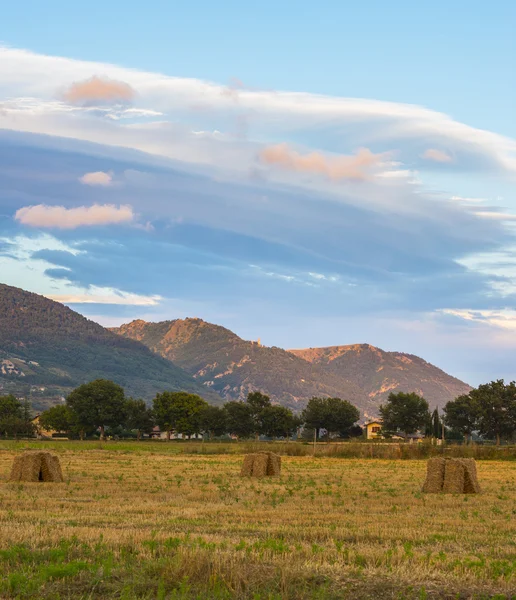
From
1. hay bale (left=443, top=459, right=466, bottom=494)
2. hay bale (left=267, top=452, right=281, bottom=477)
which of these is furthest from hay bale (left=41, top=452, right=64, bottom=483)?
hay bale (left=443, top=459, right=466, bottom=494)

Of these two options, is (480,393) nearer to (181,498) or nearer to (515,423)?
(515,423)

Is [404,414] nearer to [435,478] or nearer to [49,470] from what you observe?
[435,478]

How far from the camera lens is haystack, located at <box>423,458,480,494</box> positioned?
33.5 meters

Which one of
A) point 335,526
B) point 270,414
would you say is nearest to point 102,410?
point 270,414

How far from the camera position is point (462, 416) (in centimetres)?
17625

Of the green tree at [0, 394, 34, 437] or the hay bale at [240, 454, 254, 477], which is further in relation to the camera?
the green tree at [0, 394, 34, 437]

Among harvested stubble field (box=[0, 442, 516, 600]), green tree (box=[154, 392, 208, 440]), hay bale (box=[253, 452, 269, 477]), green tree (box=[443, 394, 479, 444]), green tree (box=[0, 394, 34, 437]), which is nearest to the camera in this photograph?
harvested stubble field (box=[0, 442, 516, 600])

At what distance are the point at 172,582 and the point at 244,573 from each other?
1.13m

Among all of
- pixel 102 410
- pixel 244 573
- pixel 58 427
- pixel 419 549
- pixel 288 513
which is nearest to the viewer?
pixel 244 573

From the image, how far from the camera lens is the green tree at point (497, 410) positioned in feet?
547

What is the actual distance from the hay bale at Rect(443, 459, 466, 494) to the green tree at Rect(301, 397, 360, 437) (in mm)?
138200

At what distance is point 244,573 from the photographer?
13.3 m

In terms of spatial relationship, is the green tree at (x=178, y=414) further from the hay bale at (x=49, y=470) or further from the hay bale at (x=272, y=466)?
the hay bale at (x=49, y=470)

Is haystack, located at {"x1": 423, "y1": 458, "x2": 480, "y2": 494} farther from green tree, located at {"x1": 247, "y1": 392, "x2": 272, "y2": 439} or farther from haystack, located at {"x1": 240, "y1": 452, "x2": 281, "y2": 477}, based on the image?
green tree, located at {"x1": 247, "y1": 392, "x2": 272, "y2": 439}
